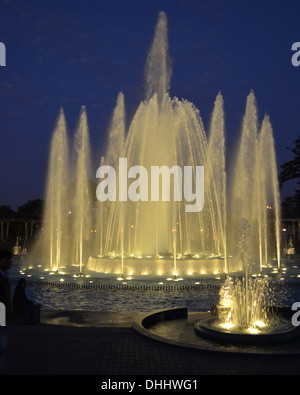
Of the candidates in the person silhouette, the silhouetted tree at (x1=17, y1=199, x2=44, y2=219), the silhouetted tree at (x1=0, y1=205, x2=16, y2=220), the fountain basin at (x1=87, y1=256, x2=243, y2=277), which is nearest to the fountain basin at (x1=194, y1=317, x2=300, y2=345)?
the person silhouette

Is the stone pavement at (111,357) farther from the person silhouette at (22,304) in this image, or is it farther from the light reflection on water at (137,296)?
the light reflection on water at (137,296)

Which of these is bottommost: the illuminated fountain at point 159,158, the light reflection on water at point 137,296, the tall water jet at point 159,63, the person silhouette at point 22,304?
the light reflection on water at point 137,296

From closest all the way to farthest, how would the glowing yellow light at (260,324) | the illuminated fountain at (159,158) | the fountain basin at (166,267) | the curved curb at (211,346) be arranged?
the curved curb at (211,346) → the glowing yellow light at (260,324) → the fountain basin at (166,267) → the illuminated fountain at (159,158)

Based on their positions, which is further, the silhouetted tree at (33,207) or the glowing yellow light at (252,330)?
the silhouetted tree at (33,207)

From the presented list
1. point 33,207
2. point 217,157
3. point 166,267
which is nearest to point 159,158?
point 217,157

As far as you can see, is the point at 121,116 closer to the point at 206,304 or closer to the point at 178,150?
the point at 178,150

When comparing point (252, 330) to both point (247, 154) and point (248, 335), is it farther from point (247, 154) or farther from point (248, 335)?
point (247, 154)

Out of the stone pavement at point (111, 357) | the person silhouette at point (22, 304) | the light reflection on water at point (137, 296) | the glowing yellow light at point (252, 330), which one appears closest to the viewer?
the stone pavement at point (111, 357)

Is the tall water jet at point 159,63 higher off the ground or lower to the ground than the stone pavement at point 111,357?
higher

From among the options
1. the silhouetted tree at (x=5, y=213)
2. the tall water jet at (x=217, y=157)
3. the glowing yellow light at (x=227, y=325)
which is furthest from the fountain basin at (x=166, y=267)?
the silhouetted tree at (x=5, y=213)

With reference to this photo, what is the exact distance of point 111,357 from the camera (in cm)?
689

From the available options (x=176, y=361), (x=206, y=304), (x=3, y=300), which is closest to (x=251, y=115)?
(x=206, y=304)

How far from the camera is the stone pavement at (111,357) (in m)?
6.27
